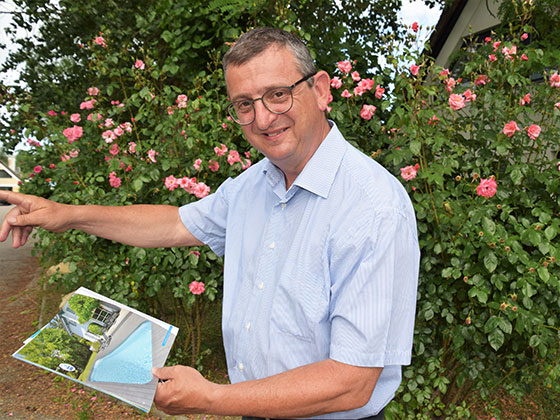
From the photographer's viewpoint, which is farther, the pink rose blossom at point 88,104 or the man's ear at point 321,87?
the pink rose blossom at point 88,104

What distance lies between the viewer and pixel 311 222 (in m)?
1.47

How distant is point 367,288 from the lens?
→ 1.30m

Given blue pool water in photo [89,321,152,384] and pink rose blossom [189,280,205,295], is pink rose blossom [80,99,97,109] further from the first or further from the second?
blue pool water in photo [89,321,152,384]

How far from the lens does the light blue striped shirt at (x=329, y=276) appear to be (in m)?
1.31

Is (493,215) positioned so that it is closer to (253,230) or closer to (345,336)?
(253,230)

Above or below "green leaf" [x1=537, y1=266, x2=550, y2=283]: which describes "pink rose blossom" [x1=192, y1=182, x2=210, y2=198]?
above

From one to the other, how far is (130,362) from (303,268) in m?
0.61

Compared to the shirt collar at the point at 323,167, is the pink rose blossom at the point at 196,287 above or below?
below

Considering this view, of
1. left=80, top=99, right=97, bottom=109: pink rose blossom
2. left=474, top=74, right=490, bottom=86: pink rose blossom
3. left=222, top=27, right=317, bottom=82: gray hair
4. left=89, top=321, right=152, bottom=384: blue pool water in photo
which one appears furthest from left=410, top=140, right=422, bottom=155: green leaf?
left=80, top=99, right=97, bottom=109: pink rose blossom

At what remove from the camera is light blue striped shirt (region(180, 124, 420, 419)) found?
1307 mm

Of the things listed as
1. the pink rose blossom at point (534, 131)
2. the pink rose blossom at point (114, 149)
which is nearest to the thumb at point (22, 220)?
the pink rose blossom at point (114, 149)

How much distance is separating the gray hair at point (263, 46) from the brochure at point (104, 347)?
2.85 ft

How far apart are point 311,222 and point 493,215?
1.99 m

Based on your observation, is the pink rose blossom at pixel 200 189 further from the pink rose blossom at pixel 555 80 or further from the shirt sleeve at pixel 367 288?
the pink rose blossom at pixel 555 80
